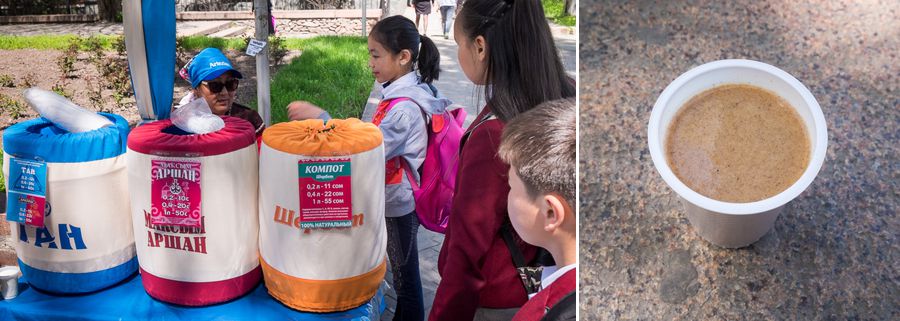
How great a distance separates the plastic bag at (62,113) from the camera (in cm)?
169

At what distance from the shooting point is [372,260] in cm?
179

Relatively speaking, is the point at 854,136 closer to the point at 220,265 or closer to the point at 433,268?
the point at 220,265

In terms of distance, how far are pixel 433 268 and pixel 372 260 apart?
73.6 inches

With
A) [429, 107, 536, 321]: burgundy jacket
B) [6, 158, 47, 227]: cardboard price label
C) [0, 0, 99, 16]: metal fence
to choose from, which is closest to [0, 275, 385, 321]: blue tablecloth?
[6, 158, 47, 227]: cardboard price label

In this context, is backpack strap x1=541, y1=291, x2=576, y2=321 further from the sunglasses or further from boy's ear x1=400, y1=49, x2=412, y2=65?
the sunglasses

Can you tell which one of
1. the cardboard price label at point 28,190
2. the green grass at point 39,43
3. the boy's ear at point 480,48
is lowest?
the green grass at point 39,43

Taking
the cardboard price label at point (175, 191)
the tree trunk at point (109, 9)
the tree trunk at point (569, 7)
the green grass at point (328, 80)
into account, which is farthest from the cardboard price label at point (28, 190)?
the tree trunk at point (569, 7)

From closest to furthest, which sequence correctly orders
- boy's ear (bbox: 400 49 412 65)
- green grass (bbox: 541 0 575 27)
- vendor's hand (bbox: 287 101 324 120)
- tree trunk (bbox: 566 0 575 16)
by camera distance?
vendor's hand (bbox: 287 101 324 120) < boy's ear (bbox: 400 49 412 65) < green grass (bbox: 541 0 575 27) < tree trunk (bbox: 566 0 575 16)

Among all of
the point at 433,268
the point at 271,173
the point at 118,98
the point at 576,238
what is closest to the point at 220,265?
the point at 271,173

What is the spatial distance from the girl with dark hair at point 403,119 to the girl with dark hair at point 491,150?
627 millimetres

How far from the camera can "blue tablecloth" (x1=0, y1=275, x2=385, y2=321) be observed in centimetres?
174

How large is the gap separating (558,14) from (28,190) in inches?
513

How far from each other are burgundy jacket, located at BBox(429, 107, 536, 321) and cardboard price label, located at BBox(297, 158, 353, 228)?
256 millimetres

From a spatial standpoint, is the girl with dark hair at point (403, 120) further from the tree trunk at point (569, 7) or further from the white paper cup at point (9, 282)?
the tree trunk at point (569, 7)
